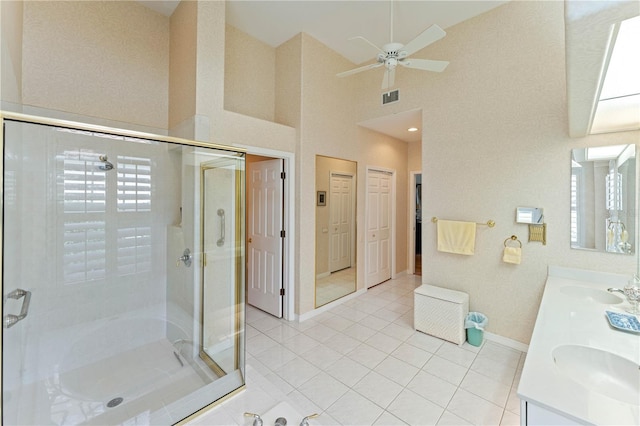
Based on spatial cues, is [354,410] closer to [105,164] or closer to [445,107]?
[105,164]

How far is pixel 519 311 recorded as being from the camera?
8.64 feet

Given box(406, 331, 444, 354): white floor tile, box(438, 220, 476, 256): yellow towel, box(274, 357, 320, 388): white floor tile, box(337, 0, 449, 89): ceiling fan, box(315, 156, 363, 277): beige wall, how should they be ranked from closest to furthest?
box(337, 0, 449, 89): ceiling fan < box(274, 357, 320, 388): white floor tile < box(406, 331, 444, 354): white floor tile < box(438, 220, 476, 256): yellow towel < box(315, 156, 363, 277): beige wall

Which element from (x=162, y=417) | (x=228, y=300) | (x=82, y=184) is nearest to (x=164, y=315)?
(x=228, y=300)

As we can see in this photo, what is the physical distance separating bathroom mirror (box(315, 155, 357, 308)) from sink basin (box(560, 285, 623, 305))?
2465mm

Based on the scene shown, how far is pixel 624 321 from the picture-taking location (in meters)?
1.46

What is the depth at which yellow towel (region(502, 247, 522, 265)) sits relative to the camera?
2570mm

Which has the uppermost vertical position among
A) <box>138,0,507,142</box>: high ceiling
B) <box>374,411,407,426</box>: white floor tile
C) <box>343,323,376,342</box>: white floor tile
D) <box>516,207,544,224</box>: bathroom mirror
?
<box>138,0,507,142</box>: high ceiling

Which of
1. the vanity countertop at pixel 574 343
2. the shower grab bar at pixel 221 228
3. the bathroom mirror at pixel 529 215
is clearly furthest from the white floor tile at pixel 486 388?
the shower grab bar at pixel 221 228

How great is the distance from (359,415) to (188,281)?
6.11ft

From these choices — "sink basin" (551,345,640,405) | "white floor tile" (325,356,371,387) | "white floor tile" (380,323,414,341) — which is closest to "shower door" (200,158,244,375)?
"white floor tile" (325,356,371,387)

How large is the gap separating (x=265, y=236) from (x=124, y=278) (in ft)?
5.13

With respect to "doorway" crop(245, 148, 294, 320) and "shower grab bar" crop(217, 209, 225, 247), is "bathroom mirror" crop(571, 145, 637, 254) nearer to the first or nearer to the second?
"doorway" crop(245, 148, 294, 320)

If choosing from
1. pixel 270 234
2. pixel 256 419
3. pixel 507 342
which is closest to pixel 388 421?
pixel 256 419

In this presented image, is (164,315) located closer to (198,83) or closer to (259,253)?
(259,253)
